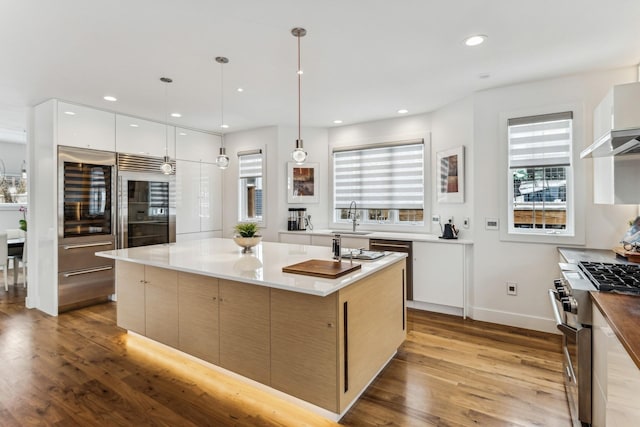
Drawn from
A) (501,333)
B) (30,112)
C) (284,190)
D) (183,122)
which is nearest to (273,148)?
(284,190)

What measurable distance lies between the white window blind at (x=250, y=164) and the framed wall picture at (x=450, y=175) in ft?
9.54

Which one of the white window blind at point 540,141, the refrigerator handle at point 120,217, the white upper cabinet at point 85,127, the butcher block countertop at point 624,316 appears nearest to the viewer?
the butcher block countertop at point 624,316

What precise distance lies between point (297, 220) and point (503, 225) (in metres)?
2.96

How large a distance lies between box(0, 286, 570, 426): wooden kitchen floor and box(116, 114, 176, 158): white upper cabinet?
8.43 ft

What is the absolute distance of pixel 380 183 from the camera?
514cm

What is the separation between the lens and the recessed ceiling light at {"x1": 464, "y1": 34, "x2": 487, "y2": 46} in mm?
2545

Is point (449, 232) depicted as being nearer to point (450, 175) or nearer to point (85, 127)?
point (450, 175)

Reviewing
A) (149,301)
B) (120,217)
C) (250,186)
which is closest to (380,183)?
(250,186)

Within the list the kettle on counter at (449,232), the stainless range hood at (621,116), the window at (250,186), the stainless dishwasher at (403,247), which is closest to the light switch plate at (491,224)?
the kettle on counter at (449,232)

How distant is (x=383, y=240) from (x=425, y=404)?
235 cm

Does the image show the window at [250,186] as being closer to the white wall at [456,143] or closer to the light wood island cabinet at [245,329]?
the white wall at [456,143]

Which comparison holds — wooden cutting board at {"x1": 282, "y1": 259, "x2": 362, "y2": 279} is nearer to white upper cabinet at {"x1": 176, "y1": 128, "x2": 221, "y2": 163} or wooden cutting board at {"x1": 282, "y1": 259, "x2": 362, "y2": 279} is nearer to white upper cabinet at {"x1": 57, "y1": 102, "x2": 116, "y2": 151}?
white upper cabinet at {"x1": 57, "y1": 102, "x2": 116, "y2": 151}

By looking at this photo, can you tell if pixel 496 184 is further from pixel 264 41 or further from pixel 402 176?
pixel 264 41

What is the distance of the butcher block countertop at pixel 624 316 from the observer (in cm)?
117
